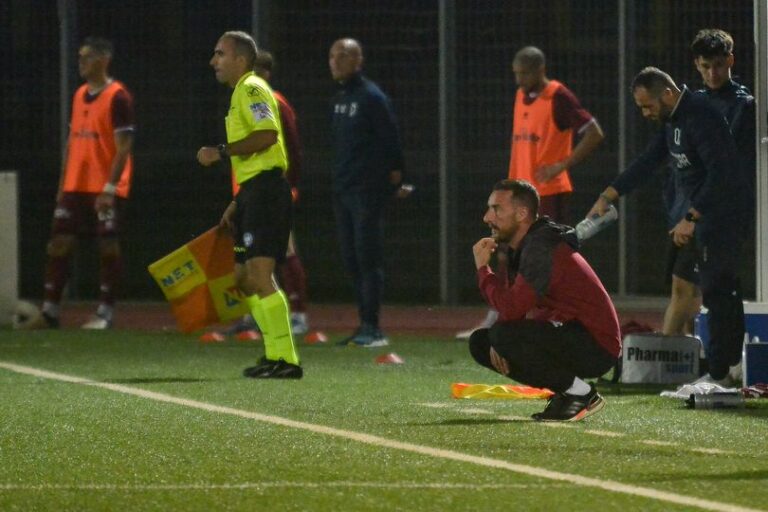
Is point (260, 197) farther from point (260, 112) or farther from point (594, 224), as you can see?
point (594, 224)

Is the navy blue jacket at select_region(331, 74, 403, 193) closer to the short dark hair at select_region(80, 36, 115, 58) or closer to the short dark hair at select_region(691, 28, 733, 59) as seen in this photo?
the short dark hair at select_region(80, 36, 115, 58)

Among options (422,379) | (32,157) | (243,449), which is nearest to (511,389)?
(422,379)

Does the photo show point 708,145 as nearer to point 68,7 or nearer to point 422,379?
point 422,379

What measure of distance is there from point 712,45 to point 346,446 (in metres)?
3.42

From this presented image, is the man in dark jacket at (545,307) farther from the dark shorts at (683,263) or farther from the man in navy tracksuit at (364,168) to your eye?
the man in navy tracksuit at (364,168)

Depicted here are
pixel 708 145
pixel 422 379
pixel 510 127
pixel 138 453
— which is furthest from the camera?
pixel 510 127

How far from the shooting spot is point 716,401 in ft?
30.6

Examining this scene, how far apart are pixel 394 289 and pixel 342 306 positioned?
1.67 feet

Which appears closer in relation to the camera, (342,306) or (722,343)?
(722,343)

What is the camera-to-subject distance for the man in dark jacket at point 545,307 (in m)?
8.59

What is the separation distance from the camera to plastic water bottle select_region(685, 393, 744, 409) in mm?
9312

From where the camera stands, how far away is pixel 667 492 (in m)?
6.55

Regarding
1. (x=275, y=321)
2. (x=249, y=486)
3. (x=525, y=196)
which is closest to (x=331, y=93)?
(x=275, y=321)

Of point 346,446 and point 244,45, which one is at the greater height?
point 244,45
